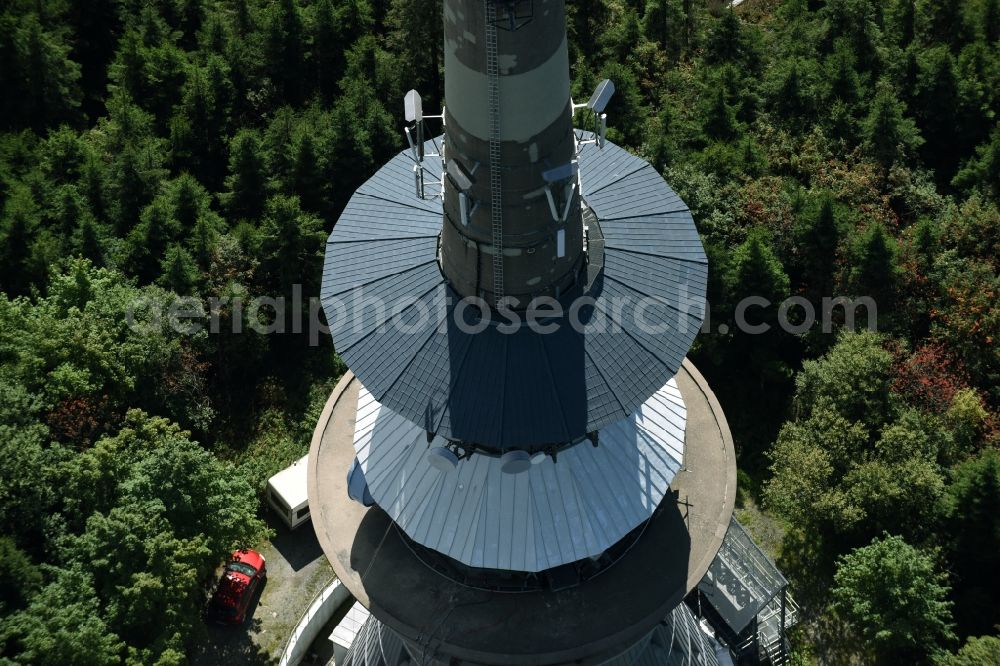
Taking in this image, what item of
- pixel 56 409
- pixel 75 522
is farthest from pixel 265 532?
pixel 56 409

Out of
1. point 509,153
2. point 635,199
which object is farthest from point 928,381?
point 509,153

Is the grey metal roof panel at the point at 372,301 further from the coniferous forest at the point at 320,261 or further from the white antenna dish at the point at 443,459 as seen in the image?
the coniferous forest at the point at 320,261

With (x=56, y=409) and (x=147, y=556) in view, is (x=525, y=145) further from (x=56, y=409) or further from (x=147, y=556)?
(x=56, y=409)

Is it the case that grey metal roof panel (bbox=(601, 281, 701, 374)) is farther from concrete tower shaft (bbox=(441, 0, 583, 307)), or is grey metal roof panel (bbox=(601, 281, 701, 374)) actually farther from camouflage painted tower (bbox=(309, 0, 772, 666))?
concrete tower shaft (bbox=(441, 0, 583, 307))

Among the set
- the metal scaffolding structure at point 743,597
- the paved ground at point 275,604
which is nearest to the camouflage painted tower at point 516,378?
the metal scaffolding structure at point 743,597

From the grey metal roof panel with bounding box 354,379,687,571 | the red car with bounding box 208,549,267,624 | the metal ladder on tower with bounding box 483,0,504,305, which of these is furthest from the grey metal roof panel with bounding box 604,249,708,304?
the red car with bounding box 208,549,267,624

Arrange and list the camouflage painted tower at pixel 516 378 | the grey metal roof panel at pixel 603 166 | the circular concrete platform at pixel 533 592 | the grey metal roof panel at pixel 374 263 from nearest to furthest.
A: the camouflage painted tower at pixel 516 378 < the grey metal roof panel at pixel 374 263 < the circular concrete platform at pixel 533 592 < the grey metal roof panel at pixel 603 166
